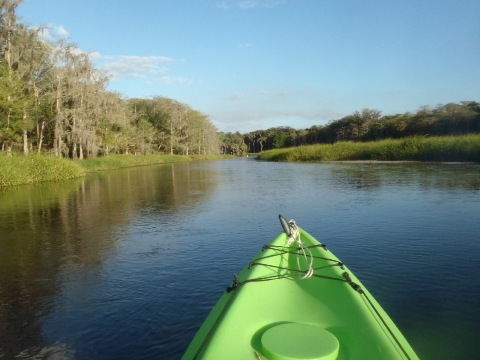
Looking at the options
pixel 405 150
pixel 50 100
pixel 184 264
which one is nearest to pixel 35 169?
pixel 50 100

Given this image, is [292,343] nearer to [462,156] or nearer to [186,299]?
[186,299]

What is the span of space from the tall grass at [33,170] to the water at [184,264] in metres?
7.68

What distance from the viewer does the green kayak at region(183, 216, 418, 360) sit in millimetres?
2926

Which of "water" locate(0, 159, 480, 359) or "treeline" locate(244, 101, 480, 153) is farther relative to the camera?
"treeline" locate(244, 101, 480, 153)

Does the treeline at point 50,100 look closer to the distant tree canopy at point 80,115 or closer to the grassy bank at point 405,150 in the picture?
the distant tree canopy at point 80,115

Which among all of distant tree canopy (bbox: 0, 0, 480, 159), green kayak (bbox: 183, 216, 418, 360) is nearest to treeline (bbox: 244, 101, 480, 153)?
distant tree canopy (bbox: 0, 0, 480, 159)

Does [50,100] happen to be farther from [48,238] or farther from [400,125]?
[400,125]

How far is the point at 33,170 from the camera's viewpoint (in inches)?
952

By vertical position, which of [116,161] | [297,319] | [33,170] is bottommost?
[297,319]

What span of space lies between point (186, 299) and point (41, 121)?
35.4m

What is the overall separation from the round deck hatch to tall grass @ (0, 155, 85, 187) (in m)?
22.2

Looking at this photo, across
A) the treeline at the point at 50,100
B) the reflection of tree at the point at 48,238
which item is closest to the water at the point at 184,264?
the reflection of tree at the point at 48,238

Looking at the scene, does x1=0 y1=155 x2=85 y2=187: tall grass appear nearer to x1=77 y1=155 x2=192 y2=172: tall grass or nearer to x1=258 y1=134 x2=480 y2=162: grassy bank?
x1=77 y1=155 x2=192 y2=172: tall grass

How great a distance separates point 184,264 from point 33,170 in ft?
68.6
